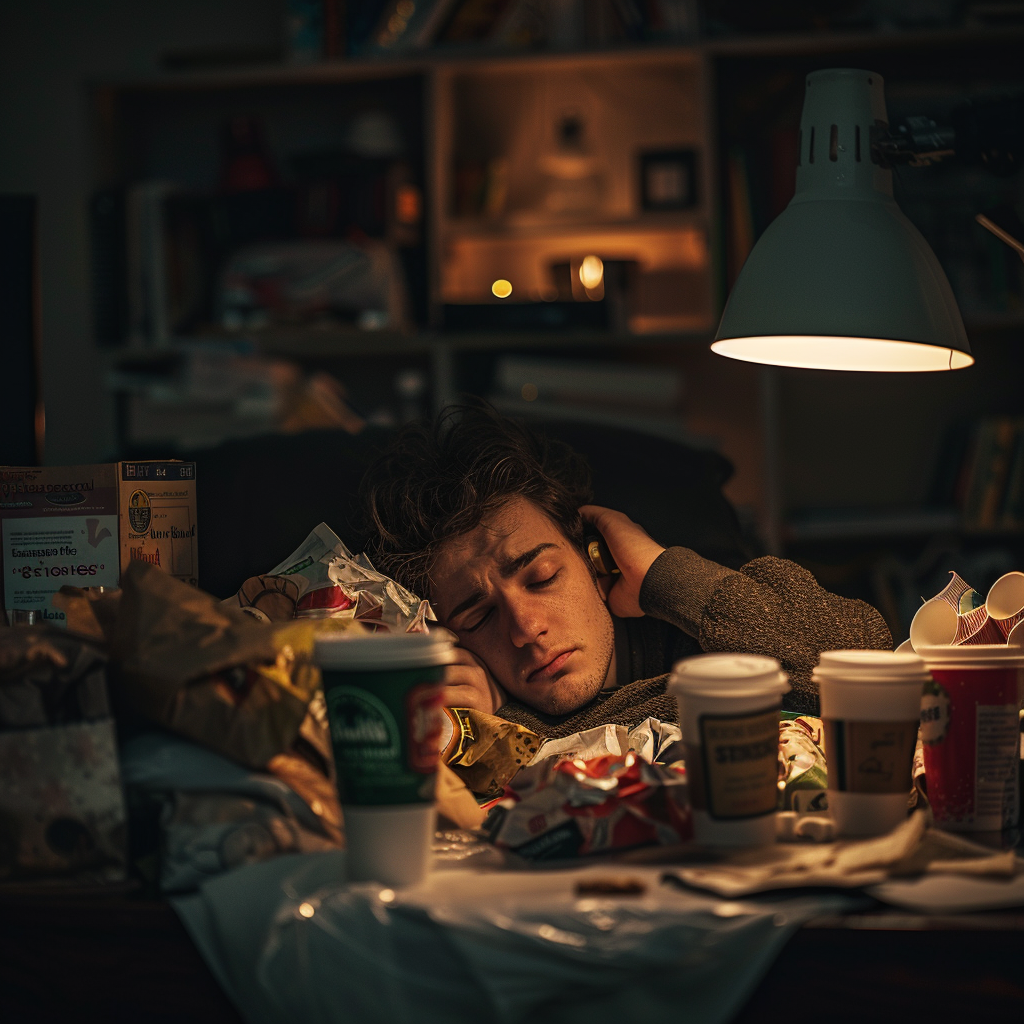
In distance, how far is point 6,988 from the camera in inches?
28.4

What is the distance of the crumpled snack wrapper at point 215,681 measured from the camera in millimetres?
763

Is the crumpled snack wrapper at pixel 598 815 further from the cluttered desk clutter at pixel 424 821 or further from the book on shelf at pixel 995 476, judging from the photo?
the book on shelf at pixel 995 476

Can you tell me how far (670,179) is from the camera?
2.66 meters

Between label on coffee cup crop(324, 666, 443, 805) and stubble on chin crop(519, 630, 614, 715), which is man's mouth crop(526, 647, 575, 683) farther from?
label on coffee cup crop(324, 666, 443, 805)

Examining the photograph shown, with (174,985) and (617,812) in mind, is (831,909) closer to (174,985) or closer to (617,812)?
(617,812)

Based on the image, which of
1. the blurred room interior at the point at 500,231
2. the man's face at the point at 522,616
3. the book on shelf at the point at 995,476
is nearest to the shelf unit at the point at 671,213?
the blurred room interior at the point at 500,231

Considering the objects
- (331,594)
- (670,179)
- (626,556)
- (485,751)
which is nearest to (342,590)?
(331,594)

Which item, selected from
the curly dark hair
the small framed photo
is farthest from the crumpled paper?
the small framed photo

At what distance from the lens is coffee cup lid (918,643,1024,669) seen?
32.0 inches

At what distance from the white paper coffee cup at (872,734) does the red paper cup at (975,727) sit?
A: 0.15 feet

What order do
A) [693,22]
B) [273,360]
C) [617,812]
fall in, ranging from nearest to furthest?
[617,812]
[693,22]
[273,360]

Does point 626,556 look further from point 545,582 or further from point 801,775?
point 801,775

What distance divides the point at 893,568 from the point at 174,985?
2.24 metres

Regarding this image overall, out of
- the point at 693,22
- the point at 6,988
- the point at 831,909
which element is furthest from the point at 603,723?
the point at 693,22
